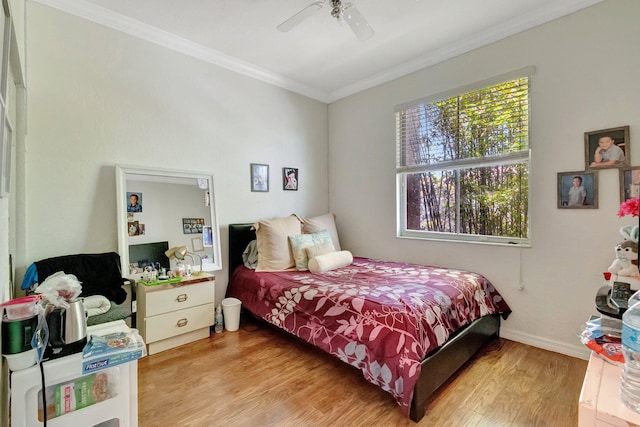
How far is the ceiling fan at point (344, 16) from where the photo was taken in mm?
1939

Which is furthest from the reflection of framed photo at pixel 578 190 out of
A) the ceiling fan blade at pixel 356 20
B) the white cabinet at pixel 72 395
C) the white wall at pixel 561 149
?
the white cabinet at pixel 72 395

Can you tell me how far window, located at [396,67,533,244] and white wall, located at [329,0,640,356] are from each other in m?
0.11

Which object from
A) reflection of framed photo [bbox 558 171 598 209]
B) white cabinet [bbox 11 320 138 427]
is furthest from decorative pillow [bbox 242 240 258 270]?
reflection of framed photo [bbox 558 171 598 209]

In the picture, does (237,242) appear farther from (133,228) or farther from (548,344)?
(548,344)

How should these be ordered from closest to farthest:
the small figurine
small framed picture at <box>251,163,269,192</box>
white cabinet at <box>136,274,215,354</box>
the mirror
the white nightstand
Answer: the white nightstand
the small figurine
white cabinet at <box>136,274,215,354</box>
the mirror
small framed picture at <box>251,163,269,192</box>

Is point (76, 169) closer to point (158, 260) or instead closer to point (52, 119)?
point (52, 119)

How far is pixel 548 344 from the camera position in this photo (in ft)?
7.77

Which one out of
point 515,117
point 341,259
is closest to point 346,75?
point 515,117

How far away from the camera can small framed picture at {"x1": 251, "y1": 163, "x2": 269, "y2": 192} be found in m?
3.31

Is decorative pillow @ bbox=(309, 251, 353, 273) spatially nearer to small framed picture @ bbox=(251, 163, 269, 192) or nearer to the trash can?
the trash can

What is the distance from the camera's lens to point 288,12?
7.64 ft

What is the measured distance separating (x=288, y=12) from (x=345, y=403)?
2.79m

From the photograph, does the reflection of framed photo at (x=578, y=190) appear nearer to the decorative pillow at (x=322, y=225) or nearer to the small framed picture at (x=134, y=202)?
the decorative pillow at (x=322, y=225)

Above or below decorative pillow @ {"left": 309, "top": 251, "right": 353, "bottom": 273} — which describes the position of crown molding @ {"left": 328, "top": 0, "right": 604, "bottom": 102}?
above
